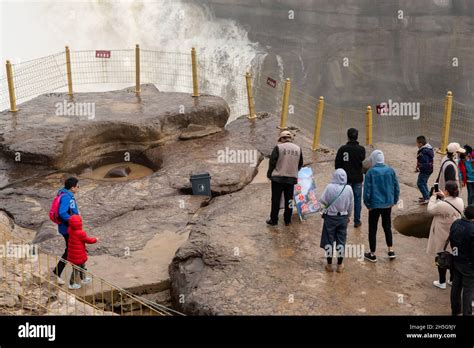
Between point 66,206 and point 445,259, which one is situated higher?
point 66,206

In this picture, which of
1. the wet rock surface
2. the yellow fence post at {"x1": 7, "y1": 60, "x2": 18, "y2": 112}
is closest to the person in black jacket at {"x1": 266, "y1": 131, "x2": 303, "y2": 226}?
the wet rock surface

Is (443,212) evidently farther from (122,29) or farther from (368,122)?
(122,29)

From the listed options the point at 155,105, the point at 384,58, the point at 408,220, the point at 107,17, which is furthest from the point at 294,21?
the point at 408,220

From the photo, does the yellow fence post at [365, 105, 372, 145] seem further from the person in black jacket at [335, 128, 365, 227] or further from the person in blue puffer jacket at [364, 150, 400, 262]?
the person in blue puffer jacket at [364, 150, 400, 262]

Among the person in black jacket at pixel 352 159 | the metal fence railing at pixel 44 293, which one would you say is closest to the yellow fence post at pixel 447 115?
the person in black jacket at pixel 352 159

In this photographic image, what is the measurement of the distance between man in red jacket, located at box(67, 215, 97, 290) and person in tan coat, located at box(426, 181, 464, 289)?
13.9 feet

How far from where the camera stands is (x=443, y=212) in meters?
8.09

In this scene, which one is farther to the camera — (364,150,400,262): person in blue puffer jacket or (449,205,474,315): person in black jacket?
(364,150,400,262): person in blue puffer jacket

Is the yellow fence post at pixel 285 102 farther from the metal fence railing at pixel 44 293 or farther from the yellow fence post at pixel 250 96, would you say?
the metal fence railing at pixel 44 293

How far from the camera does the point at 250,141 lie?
1528cm

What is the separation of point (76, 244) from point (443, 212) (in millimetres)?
4655

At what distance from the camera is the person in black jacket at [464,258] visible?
290 inches

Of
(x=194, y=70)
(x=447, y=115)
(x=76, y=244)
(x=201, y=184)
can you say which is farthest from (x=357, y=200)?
(x=194, y=70)

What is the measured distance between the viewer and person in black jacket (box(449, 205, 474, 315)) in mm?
7367
